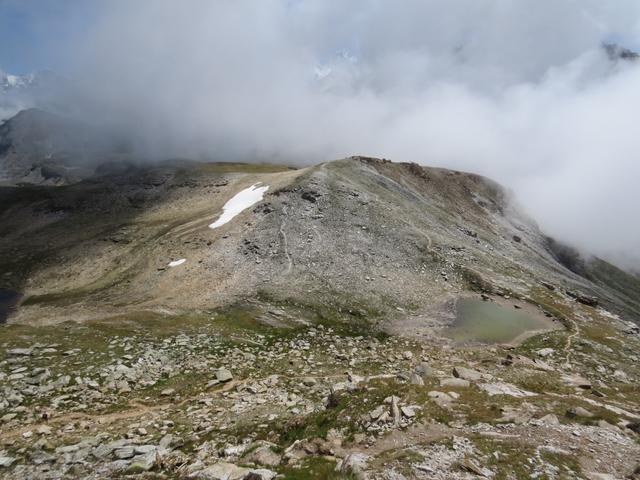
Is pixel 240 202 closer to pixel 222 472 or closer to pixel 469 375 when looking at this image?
pixel 469 375

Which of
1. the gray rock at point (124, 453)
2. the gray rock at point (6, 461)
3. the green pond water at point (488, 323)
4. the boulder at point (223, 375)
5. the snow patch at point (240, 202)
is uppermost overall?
the snow patch at point (240, 202)

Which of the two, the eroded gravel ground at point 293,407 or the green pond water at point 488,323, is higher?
the green pond water at point 488,323

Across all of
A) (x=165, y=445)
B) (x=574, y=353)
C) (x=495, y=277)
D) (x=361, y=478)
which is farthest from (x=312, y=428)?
(x=495, y=277)

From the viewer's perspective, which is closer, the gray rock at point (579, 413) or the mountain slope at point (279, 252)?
the gray rock at point (579, 413)

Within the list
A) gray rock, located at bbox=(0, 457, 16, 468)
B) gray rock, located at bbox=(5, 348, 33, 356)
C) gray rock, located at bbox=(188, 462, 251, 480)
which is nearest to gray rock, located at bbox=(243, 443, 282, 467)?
gray rock, located at bbox=(188, 462, 251, 480)

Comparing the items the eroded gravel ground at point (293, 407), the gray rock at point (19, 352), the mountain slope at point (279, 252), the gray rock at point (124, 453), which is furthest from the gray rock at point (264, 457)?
the mountain slope at point (279, 252)

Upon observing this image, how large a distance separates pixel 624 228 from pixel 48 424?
757 ft

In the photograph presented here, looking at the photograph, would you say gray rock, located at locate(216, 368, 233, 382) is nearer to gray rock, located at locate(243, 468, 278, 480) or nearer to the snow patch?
gray rock, located at locate(243, 468, 278, 480)

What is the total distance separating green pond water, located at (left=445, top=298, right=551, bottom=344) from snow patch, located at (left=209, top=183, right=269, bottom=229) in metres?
36.9

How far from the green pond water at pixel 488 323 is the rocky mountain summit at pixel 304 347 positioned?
0.24 metres

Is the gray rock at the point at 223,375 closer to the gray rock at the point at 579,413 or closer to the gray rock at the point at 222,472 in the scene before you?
the gray rock at the point at 222,472

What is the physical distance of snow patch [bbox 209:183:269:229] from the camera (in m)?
67.8

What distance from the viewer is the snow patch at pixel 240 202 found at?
67750 millimetres

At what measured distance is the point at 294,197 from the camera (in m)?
67.1
